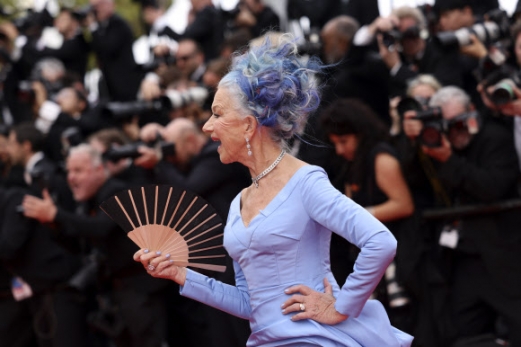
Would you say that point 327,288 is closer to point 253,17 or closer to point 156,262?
point 156,262

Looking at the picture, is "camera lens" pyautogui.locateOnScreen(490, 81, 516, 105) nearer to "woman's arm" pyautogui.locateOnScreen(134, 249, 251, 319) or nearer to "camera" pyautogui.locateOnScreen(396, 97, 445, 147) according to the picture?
"camera" pyautogui.locateOnScreen(396, 97, 445, 147)

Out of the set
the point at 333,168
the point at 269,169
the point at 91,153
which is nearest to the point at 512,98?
the point at 333,168

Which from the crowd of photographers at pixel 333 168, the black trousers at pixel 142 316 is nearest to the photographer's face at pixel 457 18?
the crowd of photographers at pixel 333 168

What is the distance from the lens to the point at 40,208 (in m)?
6.03

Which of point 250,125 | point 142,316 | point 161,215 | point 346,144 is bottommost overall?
point 142,316

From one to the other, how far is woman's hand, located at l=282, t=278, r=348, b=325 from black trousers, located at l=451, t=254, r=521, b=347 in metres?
2.21

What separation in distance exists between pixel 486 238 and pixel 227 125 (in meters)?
2.34

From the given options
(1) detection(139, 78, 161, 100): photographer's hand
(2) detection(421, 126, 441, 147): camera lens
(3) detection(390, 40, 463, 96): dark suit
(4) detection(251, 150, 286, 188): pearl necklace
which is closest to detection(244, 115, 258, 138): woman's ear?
(4) detection(251, 150, 286, 188): pearl necklace

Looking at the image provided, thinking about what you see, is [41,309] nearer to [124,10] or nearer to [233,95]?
[233,95]

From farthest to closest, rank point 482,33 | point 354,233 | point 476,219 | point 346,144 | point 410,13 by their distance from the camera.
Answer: point 410,13, point 482,33, point 346,144, point 476,219, point 354,233

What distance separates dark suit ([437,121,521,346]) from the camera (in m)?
4.97

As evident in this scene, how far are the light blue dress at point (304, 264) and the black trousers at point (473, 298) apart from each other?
1961 mm

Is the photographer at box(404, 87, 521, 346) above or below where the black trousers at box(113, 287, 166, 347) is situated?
above

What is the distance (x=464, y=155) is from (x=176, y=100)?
260 centimetres
